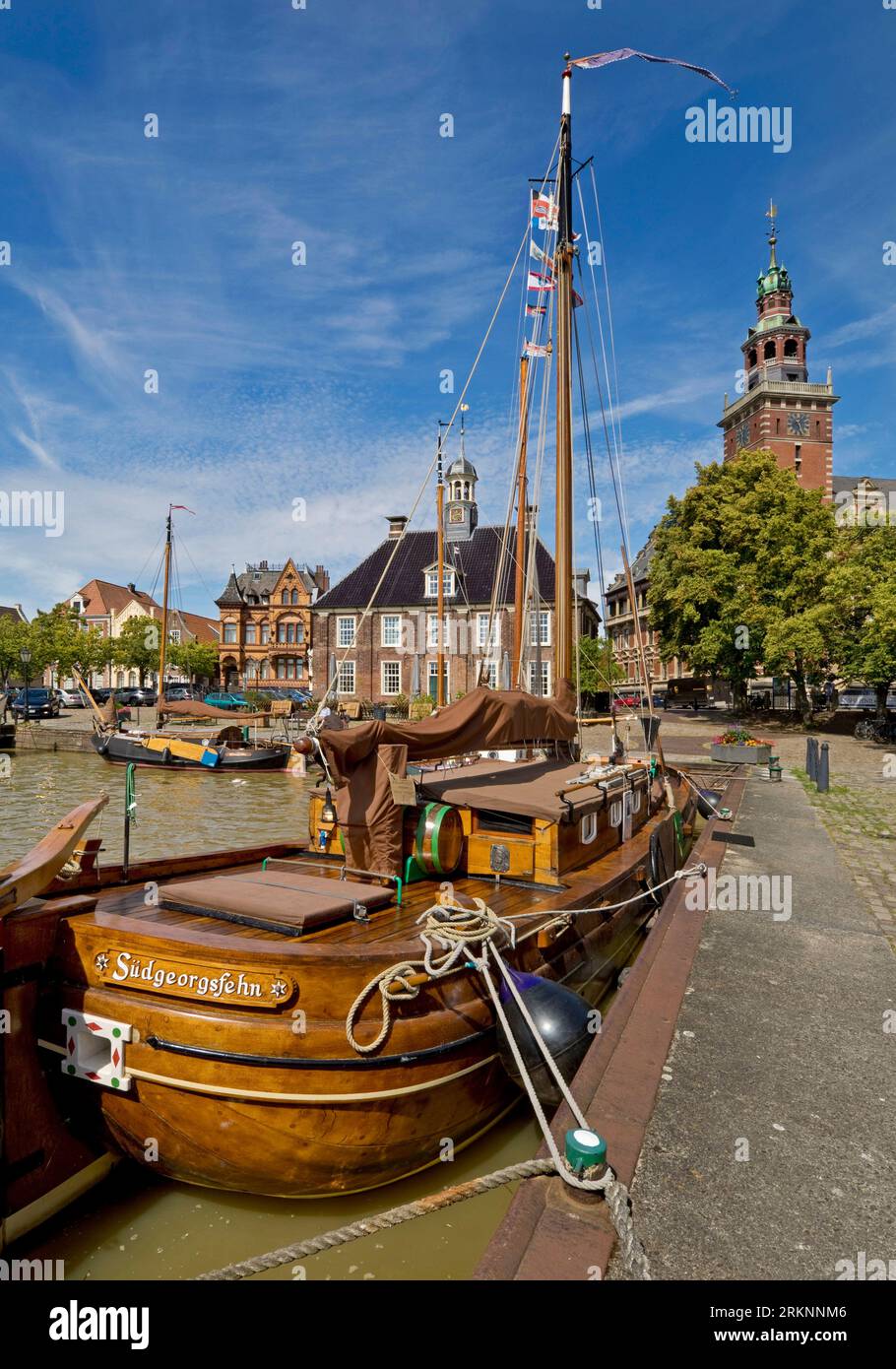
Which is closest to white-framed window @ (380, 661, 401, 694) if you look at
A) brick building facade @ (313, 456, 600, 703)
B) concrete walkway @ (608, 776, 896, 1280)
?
brick building facade @ (313, 456, 600, 703)

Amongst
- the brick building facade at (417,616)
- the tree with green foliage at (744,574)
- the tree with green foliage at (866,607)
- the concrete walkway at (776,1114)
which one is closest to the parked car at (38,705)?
the brick building facade at (417,616)

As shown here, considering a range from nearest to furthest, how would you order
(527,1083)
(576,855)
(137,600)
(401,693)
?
(527,1083)
(576,855)
(401,693)
(137,600)

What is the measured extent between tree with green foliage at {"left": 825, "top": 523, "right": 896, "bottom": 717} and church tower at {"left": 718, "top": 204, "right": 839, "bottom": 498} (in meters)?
35.8

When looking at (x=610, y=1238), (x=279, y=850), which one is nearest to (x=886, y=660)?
(x=279, y=850)

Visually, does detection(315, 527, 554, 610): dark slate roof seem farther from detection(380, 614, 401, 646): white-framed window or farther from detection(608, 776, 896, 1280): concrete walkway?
detection(608, 776, 896, 1280): concrete walkway

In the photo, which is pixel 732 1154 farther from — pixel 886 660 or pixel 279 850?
pixel 886 660

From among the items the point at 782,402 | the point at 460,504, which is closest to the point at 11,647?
the point at 460,504

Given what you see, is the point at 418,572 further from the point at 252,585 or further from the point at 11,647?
the point at 11,647

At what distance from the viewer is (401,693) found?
52.3m

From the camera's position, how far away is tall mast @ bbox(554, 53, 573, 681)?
1241 cm

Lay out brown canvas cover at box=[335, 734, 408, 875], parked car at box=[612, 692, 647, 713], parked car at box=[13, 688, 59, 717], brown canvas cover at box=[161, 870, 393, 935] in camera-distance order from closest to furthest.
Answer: brown canvas cover at box=[161, 870, 393, 935] < brown canvas cover at box=[335, 734, 408, 875] < parked car at box=[612, 692, 647, 713] < parked car at box=[13, 688, 59, 717]

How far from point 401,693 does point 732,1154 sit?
4869 cm

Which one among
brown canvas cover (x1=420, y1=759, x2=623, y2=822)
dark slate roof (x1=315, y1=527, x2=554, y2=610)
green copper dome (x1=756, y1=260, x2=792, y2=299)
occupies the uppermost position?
green copper dome (x1=756, y1=260, x2=792, y2=299)

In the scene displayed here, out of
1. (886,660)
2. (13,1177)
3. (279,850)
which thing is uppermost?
(886,660)
